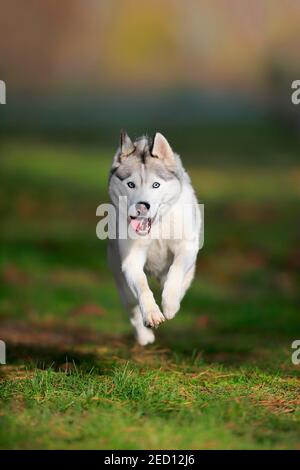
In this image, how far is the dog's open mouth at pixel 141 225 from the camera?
5660mm

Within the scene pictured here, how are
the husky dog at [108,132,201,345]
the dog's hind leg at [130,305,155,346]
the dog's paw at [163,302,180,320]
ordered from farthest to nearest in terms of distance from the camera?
1. the dog's hind leg at [130,305,155,346]
2. the dog's paw at [163,302,180,320]
3. the husky dog at [108,132,201,345]

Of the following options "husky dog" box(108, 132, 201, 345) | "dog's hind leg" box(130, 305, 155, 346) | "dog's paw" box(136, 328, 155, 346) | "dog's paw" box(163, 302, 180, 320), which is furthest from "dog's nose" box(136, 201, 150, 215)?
"dog's paw" box(136, 328, 155, 346)

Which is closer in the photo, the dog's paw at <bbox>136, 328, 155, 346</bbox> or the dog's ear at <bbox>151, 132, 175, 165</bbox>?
the dog's ear at <bbox>151, 132, 175, 165</bbox>

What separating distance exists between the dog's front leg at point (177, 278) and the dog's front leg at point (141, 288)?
0.12m

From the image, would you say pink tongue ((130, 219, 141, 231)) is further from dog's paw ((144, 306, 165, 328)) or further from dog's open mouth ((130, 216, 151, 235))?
dog's paw ((144, 306, 165, 328))

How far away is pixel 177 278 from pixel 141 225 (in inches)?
23.2

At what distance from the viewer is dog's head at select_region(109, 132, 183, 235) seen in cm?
567

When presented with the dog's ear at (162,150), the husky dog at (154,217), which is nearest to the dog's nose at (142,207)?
the husky dog at (154,217)

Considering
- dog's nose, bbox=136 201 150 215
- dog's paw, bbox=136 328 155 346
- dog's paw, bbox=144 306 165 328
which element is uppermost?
dog's nose, bbox=136 201 150 215

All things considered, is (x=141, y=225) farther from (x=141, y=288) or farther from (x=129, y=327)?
(x=129, y=327)

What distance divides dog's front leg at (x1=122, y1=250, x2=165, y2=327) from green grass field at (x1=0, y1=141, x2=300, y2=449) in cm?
44

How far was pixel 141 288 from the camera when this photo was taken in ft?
19.5

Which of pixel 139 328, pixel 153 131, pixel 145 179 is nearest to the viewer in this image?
pixel 145 179

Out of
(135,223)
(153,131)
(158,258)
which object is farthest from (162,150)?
(153,131)
